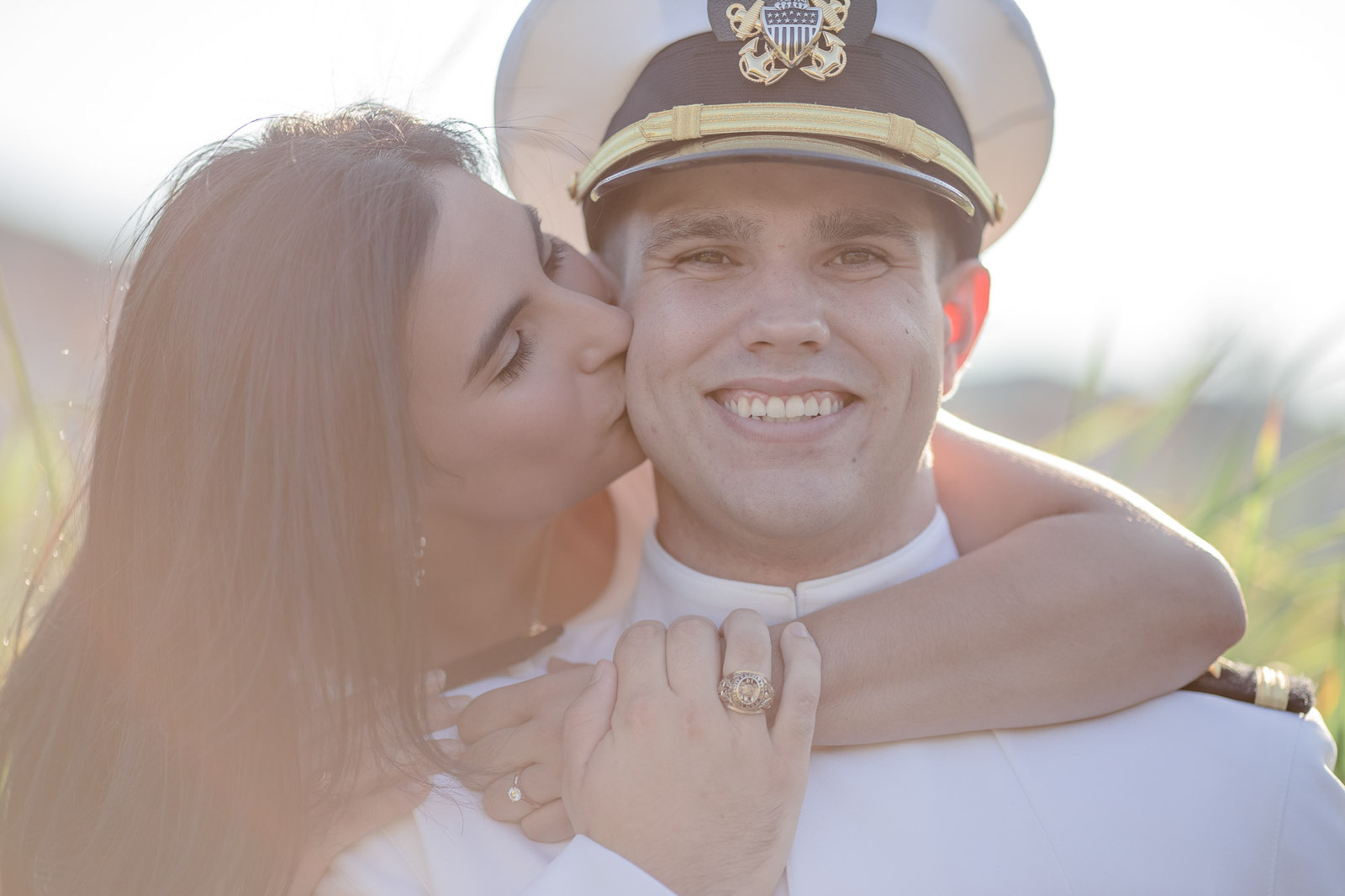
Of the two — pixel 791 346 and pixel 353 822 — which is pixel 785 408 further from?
pixel 353 822

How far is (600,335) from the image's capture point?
251 cm

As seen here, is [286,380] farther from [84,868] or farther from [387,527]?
[84,868]

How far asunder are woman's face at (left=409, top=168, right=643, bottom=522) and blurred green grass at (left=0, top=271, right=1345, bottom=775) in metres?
1.22

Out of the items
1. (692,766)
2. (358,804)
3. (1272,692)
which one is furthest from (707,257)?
(1272,692)

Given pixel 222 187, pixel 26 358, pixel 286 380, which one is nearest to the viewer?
pixel 286 380

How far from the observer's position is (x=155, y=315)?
2408 millimetres

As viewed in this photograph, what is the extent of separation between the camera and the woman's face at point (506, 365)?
7.79 ft

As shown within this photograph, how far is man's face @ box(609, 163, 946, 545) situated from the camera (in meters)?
2.40

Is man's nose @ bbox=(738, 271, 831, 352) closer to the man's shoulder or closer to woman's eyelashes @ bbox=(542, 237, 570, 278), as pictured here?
woman's eyelashes @ bbox=(542, 237, 570, 278)

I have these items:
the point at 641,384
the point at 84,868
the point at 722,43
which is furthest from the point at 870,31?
the point at 84,868

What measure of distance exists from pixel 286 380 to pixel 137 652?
62cm

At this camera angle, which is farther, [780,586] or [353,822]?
[780,586]

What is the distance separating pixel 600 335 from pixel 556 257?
29 cm

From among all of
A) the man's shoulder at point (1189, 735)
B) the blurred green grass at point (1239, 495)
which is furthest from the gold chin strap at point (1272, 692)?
the blurred green grass at point (1239, 495)
